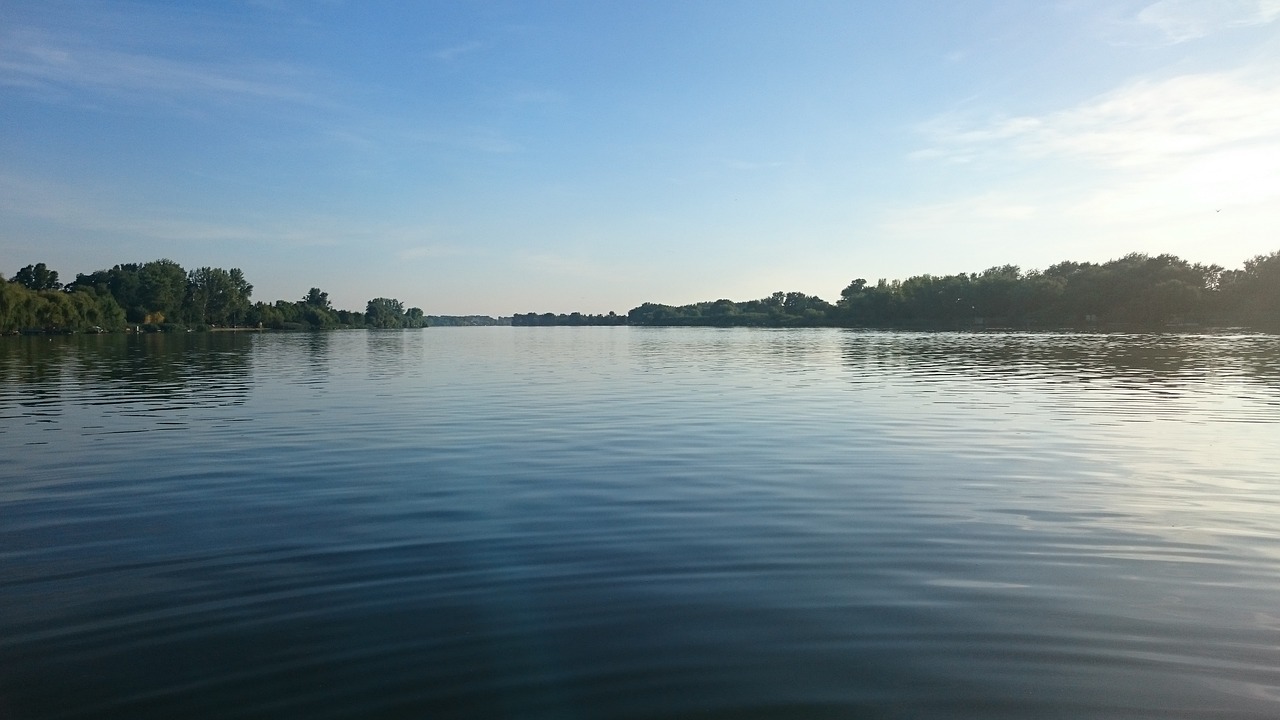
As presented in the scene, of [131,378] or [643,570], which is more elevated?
[131,378]

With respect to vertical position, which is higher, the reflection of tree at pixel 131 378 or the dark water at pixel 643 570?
the reflection of tree at pixel 131 378

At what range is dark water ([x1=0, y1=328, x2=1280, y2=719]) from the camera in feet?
21.4

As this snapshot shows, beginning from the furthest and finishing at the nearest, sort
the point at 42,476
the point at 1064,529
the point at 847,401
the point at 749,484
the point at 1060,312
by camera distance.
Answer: the point at 1060,312, the point at 847,401, the point at 42,476, the point at 749,484, the point at 1064,529

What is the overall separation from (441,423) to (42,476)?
35.2 ft

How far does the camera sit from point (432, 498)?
13.9m

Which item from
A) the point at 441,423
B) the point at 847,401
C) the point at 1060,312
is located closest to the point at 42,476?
the point at 441,423

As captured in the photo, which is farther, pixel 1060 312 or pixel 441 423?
pixel 1060 312

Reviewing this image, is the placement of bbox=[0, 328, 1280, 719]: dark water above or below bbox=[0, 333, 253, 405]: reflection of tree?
below

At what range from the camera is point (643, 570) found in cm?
970

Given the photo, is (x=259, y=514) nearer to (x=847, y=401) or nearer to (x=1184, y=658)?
(x=1184, y=658)

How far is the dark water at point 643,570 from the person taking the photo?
257 inches

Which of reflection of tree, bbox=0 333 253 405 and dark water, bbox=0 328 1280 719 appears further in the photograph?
reflection of tree, bbox=0 333 253 405

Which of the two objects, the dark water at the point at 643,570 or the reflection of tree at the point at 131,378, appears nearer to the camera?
the dark water at the point at 643,570

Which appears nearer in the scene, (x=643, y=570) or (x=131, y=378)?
(x=643, y=570)
